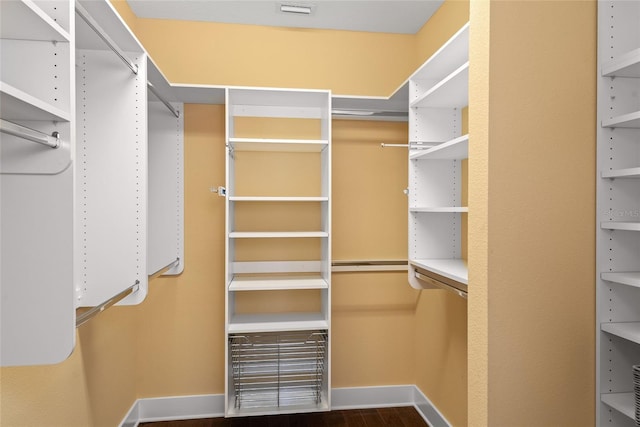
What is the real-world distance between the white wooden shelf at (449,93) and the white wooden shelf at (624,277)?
0.84 meters

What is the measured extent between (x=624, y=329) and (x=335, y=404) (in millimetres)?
1948

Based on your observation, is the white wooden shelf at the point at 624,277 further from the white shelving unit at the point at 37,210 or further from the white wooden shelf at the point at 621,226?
the white shelving unit at the point at 37,210

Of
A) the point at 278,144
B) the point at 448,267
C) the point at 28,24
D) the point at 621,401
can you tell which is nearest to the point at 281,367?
the point at 448,267

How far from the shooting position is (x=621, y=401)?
113cm

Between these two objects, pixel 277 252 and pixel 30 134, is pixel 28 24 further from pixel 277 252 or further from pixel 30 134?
pixel 277 252

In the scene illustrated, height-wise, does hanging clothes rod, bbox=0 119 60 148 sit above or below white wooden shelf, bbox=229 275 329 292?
above

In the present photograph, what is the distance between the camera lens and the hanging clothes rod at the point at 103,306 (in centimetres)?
120

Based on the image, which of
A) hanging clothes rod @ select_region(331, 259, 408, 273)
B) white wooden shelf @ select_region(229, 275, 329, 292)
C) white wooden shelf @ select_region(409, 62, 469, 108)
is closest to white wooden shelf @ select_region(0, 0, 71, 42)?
white wooden shelf @ select_region(409, 62, 469, 108)

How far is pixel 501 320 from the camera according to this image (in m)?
1.12

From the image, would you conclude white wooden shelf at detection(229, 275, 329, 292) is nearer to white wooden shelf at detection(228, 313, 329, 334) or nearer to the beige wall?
white wooden shelf at detection(228, 313, 329, 334)

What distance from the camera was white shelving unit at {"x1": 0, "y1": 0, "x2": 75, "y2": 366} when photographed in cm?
100

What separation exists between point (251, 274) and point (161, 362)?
2.69 ft

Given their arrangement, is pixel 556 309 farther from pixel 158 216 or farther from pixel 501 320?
pixel 158 216

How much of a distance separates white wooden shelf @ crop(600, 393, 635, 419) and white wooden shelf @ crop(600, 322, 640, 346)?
196 mm
